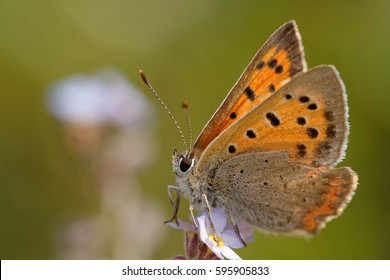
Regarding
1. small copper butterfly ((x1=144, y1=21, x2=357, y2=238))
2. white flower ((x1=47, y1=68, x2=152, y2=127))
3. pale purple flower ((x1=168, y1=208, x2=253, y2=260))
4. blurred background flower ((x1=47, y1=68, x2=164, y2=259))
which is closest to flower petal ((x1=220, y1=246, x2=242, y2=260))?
pale purple flower ((x1=168, y1=208, x2=253, y2=260))

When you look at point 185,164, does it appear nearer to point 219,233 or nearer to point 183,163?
point 183,163

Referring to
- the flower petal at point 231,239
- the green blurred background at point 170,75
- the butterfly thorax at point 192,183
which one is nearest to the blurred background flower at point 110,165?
the green blurred background at point 170,75

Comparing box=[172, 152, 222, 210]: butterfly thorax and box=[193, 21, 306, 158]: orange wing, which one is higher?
box=[193, 21, 306, 158]: orange wing

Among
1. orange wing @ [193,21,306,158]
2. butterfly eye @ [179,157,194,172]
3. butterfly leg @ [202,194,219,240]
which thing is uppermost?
orange wing @ [193,21,306,158]

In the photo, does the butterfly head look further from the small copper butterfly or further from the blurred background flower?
the blurred background flower

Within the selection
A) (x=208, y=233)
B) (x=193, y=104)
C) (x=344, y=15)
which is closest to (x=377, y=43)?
(x=344, y=15)

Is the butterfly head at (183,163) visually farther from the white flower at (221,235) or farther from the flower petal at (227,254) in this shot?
the flower petal at (227,254)

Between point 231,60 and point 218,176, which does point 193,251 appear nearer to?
point 218,176
